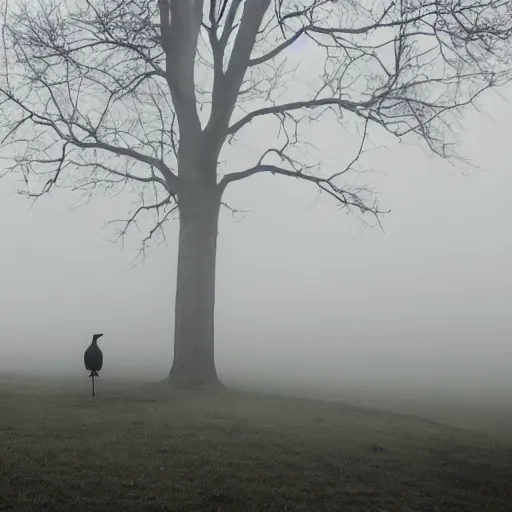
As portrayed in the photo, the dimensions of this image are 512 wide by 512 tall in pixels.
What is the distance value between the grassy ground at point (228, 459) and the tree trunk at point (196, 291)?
2381 millimetres

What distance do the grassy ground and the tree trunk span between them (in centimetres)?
238

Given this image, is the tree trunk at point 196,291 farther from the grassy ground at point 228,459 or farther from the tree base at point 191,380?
the grassy ground at point 228,459

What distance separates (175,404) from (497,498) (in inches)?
251

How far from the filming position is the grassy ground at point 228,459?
7113 millimetres

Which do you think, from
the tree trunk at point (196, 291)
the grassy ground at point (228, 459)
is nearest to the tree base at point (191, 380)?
the tree trunk at point (196, 291)

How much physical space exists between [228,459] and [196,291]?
7.83 meters

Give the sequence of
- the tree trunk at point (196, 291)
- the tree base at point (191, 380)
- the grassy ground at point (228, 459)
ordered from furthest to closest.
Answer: the tree trunk at point (196, 291) → the tree base at point (191, 380) → the grassy ground at point (228, 459)

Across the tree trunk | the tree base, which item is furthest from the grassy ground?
the tree trunk

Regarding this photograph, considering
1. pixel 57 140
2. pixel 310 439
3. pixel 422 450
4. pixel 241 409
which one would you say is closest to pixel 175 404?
pixel 241 409

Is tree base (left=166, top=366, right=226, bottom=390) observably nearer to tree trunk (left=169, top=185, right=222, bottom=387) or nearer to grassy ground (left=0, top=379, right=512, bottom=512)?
tree trunk (left=169, top=185, right=222, bottom=387)

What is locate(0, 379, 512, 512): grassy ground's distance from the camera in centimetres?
711

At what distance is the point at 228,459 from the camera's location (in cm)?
855

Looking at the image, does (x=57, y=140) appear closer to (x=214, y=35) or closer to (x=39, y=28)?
(x=39, y=28)

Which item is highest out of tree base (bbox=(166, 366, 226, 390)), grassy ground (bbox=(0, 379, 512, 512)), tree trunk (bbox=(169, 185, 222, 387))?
tree trunk (bbox=(169, 185, 222, 387))
